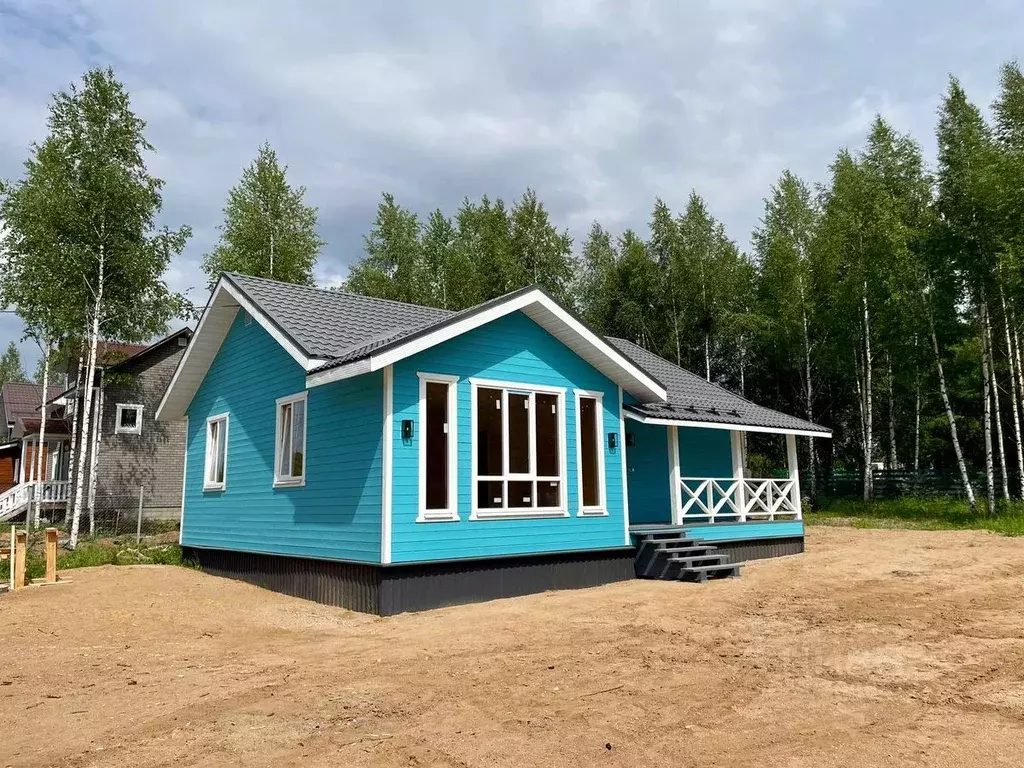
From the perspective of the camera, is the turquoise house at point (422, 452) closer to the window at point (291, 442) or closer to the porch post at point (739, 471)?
the window at point (291, 442)

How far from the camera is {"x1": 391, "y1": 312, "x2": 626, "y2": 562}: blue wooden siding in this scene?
9.34m

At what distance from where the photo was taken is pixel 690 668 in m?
6.20

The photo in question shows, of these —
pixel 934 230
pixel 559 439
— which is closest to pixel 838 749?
pixel 559 439

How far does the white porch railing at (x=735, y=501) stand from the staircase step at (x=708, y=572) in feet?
5.12

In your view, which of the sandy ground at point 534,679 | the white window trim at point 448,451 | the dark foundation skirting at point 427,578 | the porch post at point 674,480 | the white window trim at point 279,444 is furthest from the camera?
the porch post at point 674,480

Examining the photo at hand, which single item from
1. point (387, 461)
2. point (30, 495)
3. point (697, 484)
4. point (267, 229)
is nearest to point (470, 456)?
point (387, 461)

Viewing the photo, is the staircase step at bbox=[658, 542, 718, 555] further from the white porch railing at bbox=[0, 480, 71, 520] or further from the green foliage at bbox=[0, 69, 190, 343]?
the white porch railing at bbox=[0, 480, 71, 520]

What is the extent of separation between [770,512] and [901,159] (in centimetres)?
1680

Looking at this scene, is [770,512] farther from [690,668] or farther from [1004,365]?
[1004,365]

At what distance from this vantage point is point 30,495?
25.2 meters

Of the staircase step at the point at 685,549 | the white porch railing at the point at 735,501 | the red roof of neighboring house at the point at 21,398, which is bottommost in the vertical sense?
the staircase step at the point at 685,549

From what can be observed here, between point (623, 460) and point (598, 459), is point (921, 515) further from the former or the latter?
point (598, 459)

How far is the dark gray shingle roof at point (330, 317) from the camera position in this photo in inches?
402

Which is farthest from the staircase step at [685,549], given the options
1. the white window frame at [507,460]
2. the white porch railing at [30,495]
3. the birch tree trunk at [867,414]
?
the white porch railing at [30,495]
